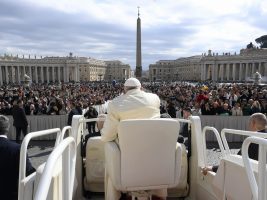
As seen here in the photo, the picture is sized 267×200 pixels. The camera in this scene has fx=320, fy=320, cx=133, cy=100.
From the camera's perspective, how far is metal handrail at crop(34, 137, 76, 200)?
1.63 metres

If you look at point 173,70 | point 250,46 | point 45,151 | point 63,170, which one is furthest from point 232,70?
point 63,170

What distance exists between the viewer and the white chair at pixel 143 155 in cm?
290

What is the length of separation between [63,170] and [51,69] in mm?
146927

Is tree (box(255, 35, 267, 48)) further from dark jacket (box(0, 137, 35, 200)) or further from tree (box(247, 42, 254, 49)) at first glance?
dark jacket (box(0, 137, 35, 200))

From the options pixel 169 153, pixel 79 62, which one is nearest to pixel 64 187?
pixel 169 153

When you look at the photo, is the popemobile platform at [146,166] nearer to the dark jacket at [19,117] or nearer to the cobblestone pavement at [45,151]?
the cobblestone pavement at [45,151]

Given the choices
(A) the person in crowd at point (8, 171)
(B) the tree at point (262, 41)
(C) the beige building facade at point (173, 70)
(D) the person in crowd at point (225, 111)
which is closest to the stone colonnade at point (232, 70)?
(B) the tree at point (262, 41)

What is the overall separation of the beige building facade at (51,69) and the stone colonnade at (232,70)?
151 feet

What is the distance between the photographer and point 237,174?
2865 millimetres

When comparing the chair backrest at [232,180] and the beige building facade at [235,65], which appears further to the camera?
Result: the beige building facade at [235,65]

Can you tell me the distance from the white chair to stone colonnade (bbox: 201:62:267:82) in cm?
11620

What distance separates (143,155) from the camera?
2992 mm

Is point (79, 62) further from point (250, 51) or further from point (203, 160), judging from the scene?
point (203, 160)

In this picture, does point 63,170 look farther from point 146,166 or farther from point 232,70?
point 232,70
